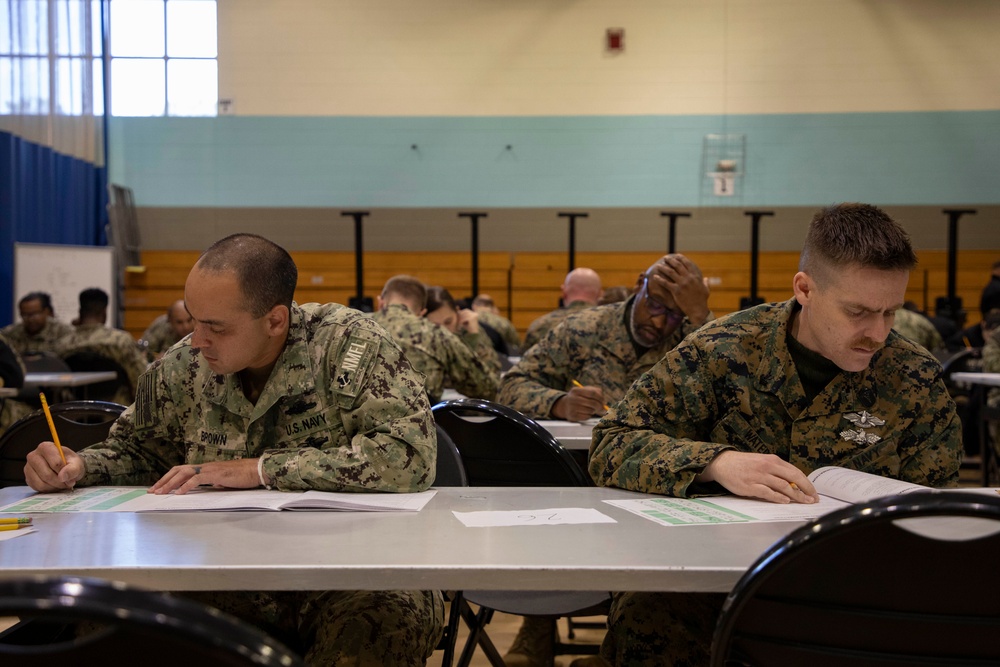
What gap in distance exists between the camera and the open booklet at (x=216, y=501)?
1609 millimetres

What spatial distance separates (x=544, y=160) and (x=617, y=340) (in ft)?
27.7

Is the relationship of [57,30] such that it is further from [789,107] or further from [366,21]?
[789,107]

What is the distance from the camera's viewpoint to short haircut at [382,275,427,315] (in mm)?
4945

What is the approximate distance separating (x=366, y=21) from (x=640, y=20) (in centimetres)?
352

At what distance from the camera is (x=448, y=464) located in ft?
6.73

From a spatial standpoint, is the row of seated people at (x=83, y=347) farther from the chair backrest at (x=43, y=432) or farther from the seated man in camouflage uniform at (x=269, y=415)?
the seated man in camouflage uniform at (x=269, y=415)

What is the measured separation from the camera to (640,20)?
11609mm

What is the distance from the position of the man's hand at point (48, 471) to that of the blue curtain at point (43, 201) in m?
8.67

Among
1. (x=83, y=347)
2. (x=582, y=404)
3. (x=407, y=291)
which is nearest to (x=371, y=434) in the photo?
(x=582, y=404)

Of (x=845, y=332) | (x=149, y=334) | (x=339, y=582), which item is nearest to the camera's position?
(x=339, y=582)

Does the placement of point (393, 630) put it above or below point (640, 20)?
below

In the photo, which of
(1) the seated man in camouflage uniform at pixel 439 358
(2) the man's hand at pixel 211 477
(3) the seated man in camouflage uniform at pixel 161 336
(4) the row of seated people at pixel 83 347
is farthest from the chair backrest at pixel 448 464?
(3) the seated man in camouflage uniform at pixel 161 336

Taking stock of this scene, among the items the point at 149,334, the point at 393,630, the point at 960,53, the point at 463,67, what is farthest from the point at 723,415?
the point at 960,53

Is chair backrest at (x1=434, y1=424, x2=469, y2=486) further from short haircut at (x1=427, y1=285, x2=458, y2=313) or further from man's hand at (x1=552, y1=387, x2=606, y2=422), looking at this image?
short haircut at (x1=427, y1=285, x2=458, y2=313)
